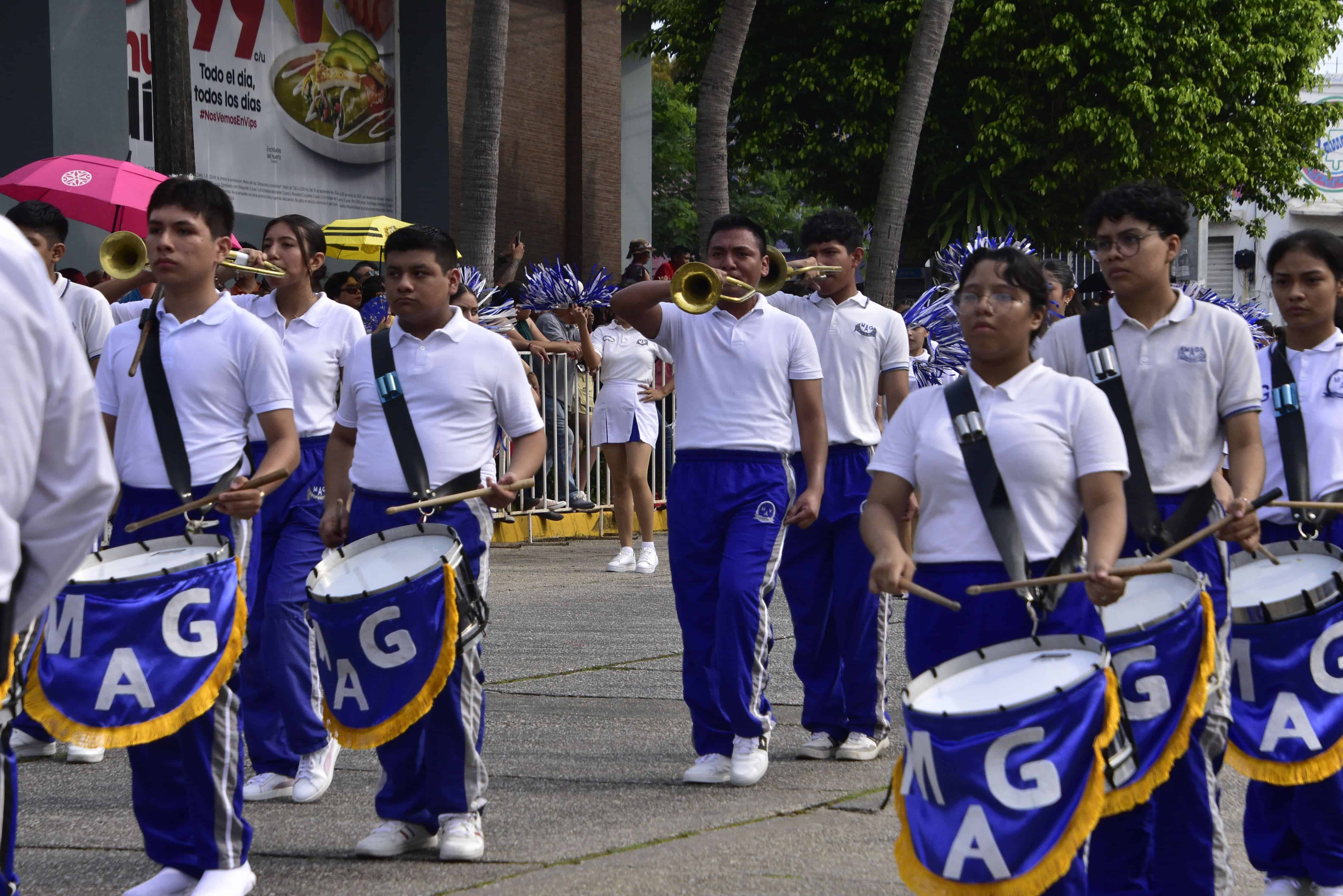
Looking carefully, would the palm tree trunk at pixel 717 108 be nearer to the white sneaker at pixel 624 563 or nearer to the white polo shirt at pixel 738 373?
the white sneaker at pixel 624 563

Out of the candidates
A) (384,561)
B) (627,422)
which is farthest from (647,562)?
(384,561)

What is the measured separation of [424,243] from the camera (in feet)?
18.6

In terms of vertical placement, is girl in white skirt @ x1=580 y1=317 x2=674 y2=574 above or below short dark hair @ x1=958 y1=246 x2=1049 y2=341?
below

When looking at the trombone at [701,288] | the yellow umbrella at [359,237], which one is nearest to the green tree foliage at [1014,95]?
the yellow umbrella at [359,237]

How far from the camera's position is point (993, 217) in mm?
27250

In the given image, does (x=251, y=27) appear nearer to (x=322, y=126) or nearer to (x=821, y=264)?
(x=322, y=126)

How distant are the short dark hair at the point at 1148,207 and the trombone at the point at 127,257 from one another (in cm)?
318

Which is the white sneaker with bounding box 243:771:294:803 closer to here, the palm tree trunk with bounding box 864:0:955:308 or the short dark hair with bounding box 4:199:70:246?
the short dark hair with bounding box 4:199:70:246

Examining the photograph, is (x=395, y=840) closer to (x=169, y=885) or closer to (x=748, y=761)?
(x=169, y=885)

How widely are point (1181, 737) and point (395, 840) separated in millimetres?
2458

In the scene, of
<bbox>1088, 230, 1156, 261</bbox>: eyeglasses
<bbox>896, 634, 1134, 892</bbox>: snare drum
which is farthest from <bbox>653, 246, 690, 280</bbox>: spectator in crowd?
<bbox>896, 634, 1134, 892</bbox>: snare drum

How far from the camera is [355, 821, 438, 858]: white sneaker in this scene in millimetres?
5430

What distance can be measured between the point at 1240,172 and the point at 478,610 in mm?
25576

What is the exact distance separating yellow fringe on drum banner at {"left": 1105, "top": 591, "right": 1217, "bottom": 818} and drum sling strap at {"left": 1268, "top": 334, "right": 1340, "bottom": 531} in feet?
3.24
